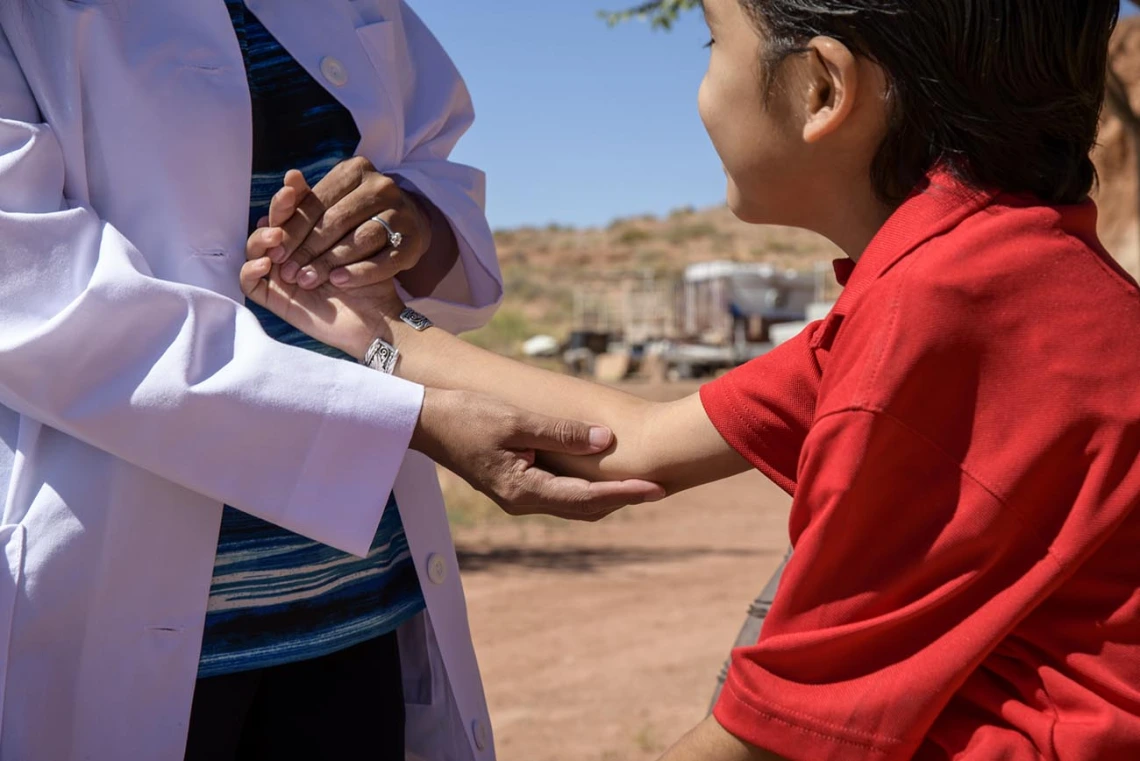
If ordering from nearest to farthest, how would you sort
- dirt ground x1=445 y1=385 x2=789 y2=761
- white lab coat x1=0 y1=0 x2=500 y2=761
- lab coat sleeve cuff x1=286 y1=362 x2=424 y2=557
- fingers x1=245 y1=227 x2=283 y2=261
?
white lab coat x1=0 y1=0 x2=500 y2=761, lab coat sleeve cuff x1=286 y1=362 x2=424 y2=557, fingers x1=245 y1=227 x2=283 y2=261, dirt ground x1=445 y1=385 x2=789 y2=761

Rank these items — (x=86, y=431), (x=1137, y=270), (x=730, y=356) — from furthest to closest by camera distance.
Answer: (x=730, y=356) < (x=1137, y=270) < (x=86, y=431)

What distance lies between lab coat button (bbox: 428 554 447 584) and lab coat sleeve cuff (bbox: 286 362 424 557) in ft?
0.83

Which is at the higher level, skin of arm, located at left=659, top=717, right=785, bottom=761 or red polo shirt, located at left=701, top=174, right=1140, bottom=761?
red polo shirt, located at left=701, top=174, right=1140, bottom=761

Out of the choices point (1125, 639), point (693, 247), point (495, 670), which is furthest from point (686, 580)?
point (693, 247)

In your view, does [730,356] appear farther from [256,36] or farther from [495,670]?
[256,36]

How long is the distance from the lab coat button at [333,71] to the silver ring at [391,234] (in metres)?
0.21

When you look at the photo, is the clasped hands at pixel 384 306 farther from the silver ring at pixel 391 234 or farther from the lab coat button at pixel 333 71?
the lab coat button at pixel 333 71

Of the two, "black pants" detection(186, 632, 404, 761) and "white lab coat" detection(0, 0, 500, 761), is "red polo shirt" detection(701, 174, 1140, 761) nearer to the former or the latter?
"white lab coat" detection(0, 0, 500, 761)

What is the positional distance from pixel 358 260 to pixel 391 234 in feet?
0.21

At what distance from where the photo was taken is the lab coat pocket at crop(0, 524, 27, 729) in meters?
1.47

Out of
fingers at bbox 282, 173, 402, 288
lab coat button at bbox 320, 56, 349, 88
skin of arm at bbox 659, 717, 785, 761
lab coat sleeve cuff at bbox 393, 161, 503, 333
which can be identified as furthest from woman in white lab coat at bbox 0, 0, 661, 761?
skin of arm at bbox 659, 717, 785, 761

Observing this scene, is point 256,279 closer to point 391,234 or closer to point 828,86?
point 391,234

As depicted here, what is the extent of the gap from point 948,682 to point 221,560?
0.99m

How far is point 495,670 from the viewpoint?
562 cm
